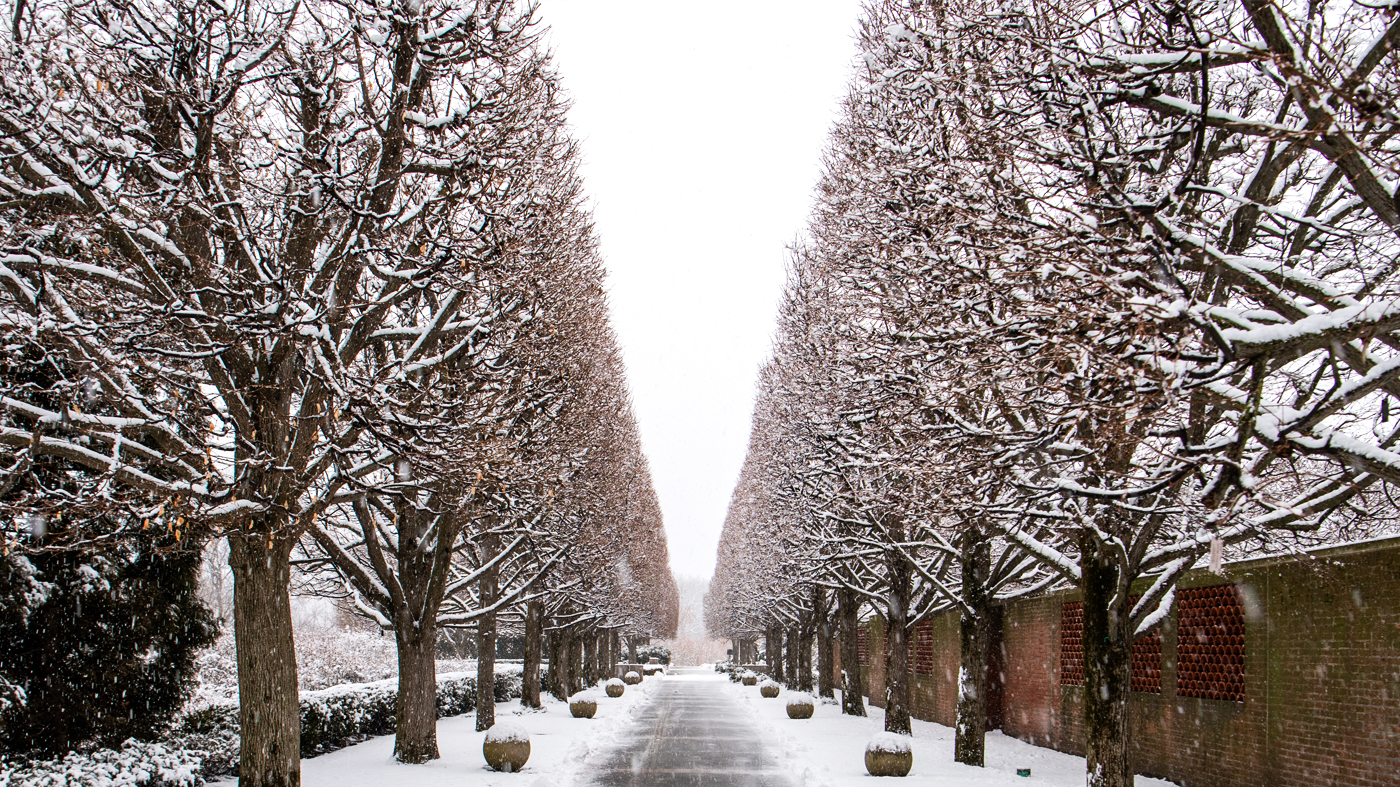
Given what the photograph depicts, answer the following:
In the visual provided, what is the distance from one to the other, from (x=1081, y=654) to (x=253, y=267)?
1521cm

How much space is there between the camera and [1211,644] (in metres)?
13.1

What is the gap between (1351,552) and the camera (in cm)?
1013

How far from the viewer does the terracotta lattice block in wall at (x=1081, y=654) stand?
1450 centimetres

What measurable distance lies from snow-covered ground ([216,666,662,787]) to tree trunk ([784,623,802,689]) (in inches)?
667

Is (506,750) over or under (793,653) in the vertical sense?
over

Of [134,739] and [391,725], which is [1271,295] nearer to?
[134,739]

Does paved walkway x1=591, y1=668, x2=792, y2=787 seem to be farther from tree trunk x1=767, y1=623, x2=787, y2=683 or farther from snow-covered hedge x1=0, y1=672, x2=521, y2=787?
tree trunk x1=767, y1=623, x2=787, y2=683

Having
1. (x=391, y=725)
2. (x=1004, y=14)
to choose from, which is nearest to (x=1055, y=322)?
(x=1004, y=14)

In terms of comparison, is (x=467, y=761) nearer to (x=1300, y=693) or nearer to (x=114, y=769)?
(x=114, y=769)

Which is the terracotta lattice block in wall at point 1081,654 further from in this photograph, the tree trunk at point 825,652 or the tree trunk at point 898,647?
the tree trunk at point 825,652

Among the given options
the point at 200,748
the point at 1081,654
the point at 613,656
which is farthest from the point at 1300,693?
the point at 613,656

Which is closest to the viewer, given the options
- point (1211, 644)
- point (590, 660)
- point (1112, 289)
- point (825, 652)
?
point (1112, 289)

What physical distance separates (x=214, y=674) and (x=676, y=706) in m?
15.9

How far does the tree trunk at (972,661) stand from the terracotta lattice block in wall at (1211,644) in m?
3.08
